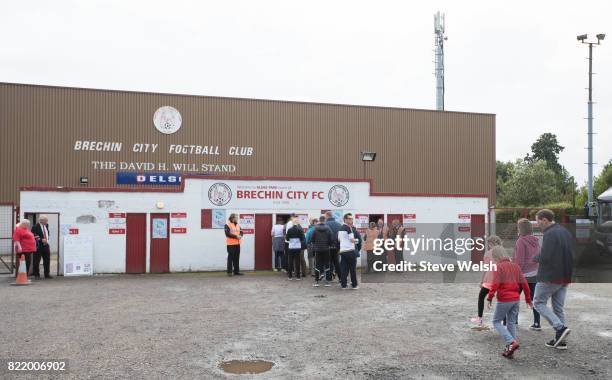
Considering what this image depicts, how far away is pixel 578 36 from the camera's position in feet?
104

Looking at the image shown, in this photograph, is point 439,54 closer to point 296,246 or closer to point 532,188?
point 532,188

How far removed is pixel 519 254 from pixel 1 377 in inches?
271

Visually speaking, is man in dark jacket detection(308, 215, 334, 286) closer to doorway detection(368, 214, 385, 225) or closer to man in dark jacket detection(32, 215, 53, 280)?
doorway detection(368, 214, 385, 225)

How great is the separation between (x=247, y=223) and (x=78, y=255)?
5.02 metres

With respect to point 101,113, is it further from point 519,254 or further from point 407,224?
point 519,254

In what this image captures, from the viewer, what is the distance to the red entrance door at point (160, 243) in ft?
55.9

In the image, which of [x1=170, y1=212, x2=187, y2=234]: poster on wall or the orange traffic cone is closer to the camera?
the orange traffic cone

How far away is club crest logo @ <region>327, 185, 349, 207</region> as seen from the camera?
1858 cm

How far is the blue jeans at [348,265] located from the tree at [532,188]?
152 feet

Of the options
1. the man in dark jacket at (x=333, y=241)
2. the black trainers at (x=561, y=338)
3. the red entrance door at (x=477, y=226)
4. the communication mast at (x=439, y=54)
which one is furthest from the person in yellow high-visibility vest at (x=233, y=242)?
the communication mast at (x=439, y=54)

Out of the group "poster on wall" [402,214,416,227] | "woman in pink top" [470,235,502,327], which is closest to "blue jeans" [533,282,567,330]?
"woman in pink top" [470,235,502,327]

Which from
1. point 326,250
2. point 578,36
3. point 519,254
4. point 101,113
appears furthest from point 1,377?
point 578,36

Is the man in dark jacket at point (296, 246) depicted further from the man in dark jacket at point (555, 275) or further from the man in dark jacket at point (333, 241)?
the man in dark jacket at point (555, 275)

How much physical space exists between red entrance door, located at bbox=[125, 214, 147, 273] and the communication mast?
2617 centimetres
